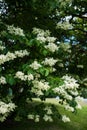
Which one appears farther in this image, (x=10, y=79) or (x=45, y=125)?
(x=45, y=125)

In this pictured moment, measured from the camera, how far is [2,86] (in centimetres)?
952

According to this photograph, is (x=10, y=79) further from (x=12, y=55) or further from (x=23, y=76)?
(x=12, y=55)

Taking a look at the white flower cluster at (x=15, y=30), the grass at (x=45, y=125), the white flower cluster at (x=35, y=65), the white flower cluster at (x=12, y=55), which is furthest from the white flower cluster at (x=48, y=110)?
the white flower cluster at (x=35, y=65)

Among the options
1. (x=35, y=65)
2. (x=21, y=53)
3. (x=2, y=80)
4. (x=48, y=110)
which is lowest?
(x=2, y=80)

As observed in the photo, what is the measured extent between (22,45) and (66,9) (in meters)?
3.71

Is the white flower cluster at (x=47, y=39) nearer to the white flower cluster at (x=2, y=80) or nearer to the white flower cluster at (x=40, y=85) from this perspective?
the white flower cluster at (x=40, y=85)

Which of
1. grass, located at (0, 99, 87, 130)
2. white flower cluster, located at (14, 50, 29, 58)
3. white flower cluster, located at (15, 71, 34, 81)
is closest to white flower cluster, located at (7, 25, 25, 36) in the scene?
white flower cluster, located at (14, 50, 29, 58)

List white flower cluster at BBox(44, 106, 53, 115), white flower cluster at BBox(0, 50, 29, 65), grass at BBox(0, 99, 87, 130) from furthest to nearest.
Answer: grass at BBox(0, 99, 87, 130), white flower cluster at BBox(44, 106, 53, 115), white flower cluster at BBox(0, 50, 29, 65)

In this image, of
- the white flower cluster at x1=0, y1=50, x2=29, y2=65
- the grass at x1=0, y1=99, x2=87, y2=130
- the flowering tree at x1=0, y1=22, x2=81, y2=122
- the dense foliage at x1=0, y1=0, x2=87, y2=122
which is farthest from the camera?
the grass at x1=0, y1=99, x2=87, y2=130

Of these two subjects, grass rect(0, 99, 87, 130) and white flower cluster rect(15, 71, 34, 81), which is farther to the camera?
grass rect(0, 99, 87, 130)

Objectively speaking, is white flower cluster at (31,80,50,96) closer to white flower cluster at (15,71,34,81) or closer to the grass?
white flower cluster at (15,71,34,81)

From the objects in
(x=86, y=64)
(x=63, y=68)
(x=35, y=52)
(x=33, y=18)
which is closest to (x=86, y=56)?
(x=86, y=64)

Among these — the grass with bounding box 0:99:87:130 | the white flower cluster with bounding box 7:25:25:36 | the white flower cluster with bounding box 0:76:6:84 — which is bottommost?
the white flower cluster with bounding box 0:76:6:84

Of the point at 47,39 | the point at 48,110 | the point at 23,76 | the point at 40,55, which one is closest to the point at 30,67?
the point at 23,76
